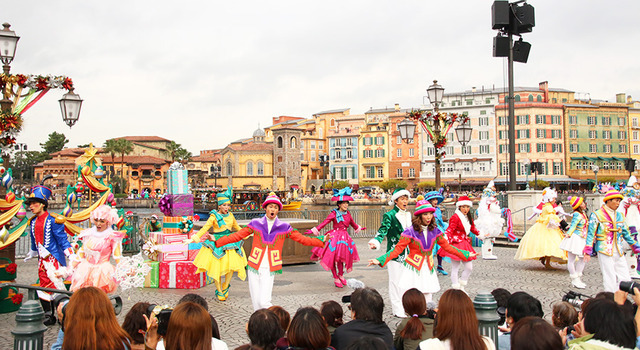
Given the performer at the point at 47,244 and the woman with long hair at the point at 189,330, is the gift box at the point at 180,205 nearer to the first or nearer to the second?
the performer at the point at 47,244

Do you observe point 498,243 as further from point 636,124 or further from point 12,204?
point 636,124

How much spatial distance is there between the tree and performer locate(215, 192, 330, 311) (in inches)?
4086

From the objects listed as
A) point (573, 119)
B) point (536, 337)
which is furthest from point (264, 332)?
point (573, 119)

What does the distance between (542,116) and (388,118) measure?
2219cm

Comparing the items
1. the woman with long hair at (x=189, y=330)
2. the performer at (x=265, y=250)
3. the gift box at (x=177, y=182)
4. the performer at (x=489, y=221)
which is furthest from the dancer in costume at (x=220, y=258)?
the performer at (x=489, y=221)

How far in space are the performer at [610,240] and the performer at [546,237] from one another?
8.42 feet

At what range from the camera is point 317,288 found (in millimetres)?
10320

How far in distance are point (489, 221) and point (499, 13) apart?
5.37 meters

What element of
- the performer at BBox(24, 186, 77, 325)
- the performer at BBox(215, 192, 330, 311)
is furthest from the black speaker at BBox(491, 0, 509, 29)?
the performer at BBox(24, 186, 77, 325)

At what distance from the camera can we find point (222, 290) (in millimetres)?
9102

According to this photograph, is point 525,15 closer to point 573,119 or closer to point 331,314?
point 331,314

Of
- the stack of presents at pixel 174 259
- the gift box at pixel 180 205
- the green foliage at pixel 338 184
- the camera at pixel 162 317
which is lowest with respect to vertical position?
the stack of presents at pixel 174 259

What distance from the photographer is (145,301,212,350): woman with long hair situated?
11.4 feet

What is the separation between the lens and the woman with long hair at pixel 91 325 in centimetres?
346
